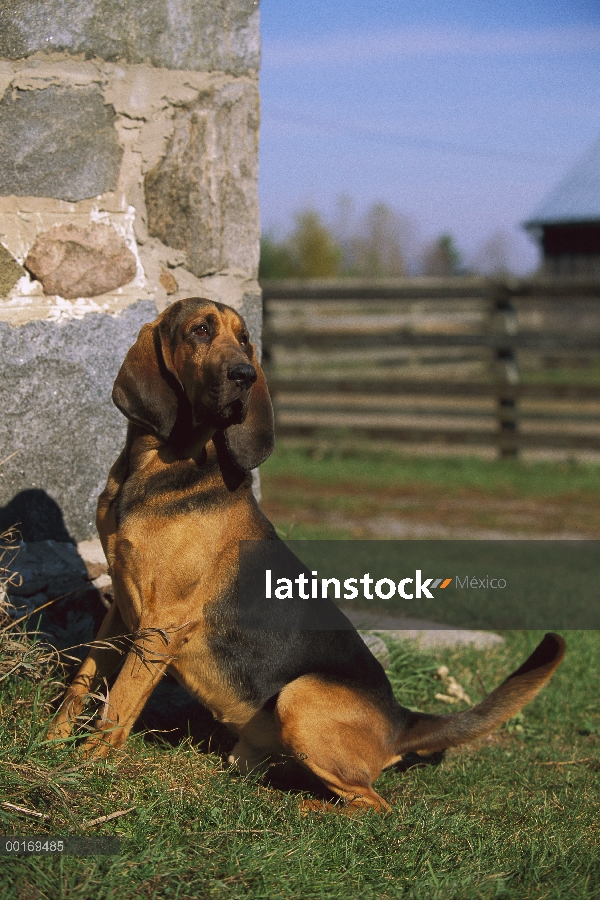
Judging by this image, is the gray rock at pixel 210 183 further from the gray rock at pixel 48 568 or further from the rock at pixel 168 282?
the gray rock at pixel 48 568

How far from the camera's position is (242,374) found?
2.95m

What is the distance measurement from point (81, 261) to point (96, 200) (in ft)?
0.85

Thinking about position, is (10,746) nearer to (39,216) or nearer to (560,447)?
(39,216)

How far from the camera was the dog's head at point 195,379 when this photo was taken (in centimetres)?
300

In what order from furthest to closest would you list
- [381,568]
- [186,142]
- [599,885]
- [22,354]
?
[381,568] < [186,142] < [22,354] < [599,885]

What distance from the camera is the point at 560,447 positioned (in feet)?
36.9

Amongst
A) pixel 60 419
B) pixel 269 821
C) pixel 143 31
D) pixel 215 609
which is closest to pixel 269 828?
pixel 269 821

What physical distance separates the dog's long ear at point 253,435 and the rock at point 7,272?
1.10 meters

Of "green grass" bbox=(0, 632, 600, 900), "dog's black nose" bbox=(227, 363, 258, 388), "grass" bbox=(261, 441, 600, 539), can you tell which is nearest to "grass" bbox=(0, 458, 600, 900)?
"green grass" bbox=(0, 632, 600, 900)

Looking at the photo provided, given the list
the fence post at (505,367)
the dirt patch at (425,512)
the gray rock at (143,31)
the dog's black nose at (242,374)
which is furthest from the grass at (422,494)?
the dog's black nose at (242,374)

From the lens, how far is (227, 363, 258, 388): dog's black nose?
2945 millimetres

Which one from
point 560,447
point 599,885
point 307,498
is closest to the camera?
point 599,885

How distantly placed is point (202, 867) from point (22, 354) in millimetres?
2058

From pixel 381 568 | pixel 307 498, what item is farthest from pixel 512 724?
pixel 307 498
